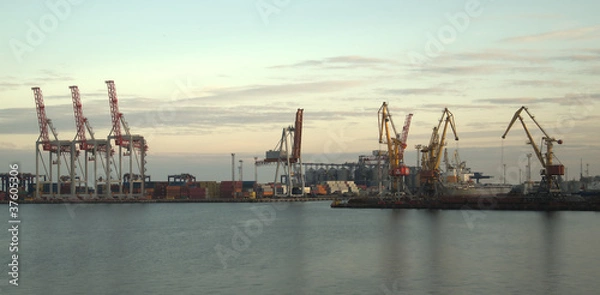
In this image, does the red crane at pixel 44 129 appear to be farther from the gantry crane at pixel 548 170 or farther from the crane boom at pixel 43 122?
the gantry crane at pixel 548 170

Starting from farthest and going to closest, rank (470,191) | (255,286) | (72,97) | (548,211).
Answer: (72,97)
(470,191)
(548,211)
(255,286)

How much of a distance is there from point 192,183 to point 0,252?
326ft

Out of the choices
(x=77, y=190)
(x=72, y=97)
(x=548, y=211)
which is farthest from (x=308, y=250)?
(x=77, y=190)

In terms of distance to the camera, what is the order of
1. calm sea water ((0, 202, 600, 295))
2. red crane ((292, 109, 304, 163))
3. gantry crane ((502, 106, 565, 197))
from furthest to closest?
red crane ((292, 109, 304, 163))
gantry crane ((502, 106, 565, 197))
calm sea water ((0, 202, 600, 295))

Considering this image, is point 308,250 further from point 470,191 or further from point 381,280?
point 470,191

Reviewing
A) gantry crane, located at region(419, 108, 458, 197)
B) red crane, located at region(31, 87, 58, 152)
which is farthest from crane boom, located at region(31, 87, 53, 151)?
gantry crane, located at region(419, 108, 458, 197)

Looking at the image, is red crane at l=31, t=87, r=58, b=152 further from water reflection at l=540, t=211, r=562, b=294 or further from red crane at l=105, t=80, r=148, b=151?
water reflection at l=540, t=211, r=562, b=294

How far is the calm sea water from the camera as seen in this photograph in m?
25.6

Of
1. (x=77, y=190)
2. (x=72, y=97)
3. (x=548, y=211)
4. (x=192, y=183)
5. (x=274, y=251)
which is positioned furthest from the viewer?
(x=192, y=183)

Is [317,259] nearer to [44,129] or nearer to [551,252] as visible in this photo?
[551,252]

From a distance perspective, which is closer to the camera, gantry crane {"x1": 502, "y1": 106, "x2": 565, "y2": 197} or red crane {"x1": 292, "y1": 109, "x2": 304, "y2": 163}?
gantry crane {"x1": 502, "y1": 106, "x2": 565, "y2": 197}

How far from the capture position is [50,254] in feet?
121

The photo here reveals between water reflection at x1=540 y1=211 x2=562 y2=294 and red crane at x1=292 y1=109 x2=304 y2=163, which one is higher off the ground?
red crane at x1=292 y1=109 x2=304 y2=163

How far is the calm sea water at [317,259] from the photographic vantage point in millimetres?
25578
